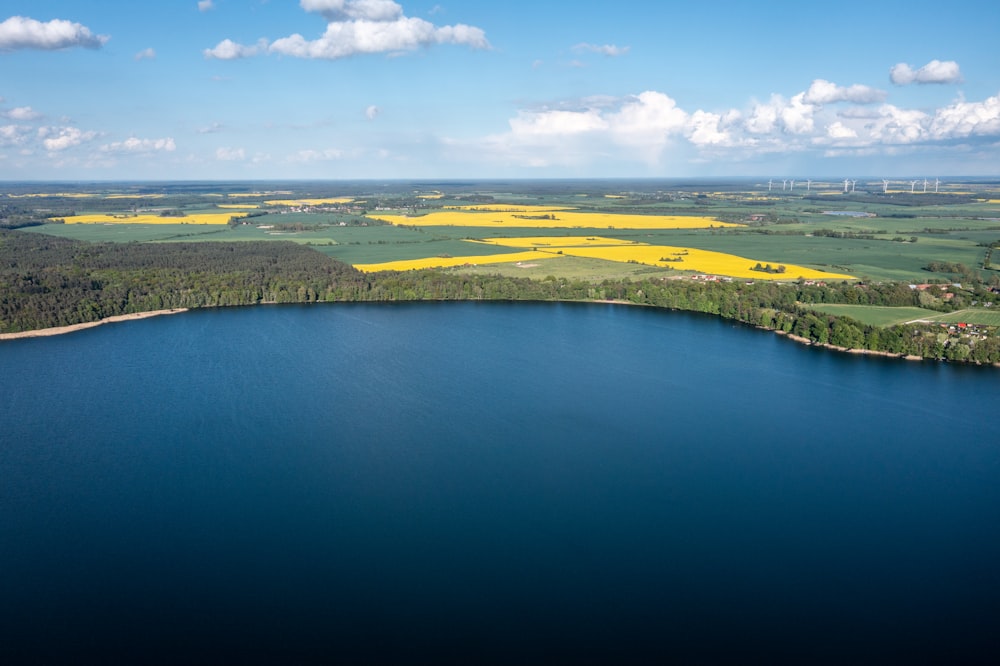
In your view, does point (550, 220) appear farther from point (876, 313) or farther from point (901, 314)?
point (901, 314)

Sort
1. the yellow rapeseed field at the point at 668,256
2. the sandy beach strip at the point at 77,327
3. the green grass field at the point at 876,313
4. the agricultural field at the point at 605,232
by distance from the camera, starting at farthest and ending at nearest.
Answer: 1. the agricultural field at the point at 605,232
2. the yellow rapeseed field at the point at 668,256
3. the sandy beach strip at the point at 77,327
4. the green grass field at the point at 876,313

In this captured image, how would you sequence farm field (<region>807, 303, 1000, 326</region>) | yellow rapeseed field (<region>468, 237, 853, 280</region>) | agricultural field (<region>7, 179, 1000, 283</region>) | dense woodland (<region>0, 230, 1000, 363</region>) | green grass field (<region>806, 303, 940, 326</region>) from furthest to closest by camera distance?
agricultural field (<region>7, 179, 1000, 283</region>) → yellow rapeseed field (<region>468, 237, 853, 280</region>) → green grass field (<region>806, 303, 940, 326</region>) → farm field (<region>807, 303, 1000, 326</region>) → dense woodland (<region>0, 230, 1000, 363</region>)

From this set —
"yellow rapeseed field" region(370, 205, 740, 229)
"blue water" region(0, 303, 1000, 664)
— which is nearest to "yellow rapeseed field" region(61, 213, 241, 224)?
"yellow rapeseed field" region(370, 205, 740, 229)

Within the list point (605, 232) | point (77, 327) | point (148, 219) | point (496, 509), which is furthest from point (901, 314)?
point (148, 219)

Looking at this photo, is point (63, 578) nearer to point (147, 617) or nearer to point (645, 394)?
point (147, 617)

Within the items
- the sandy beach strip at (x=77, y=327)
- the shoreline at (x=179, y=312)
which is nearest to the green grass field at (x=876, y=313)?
the shoreline at (x=179, y=312)

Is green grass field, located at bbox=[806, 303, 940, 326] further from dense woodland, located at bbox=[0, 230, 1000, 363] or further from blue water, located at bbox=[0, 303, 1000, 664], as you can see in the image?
blue water, located at bbox=[0, 303, 1000, 664]

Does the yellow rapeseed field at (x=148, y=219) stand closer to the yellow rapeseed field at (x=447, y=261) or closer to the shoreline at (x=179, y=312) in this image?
the yellow rapeseed field at (x=447, y=261)
